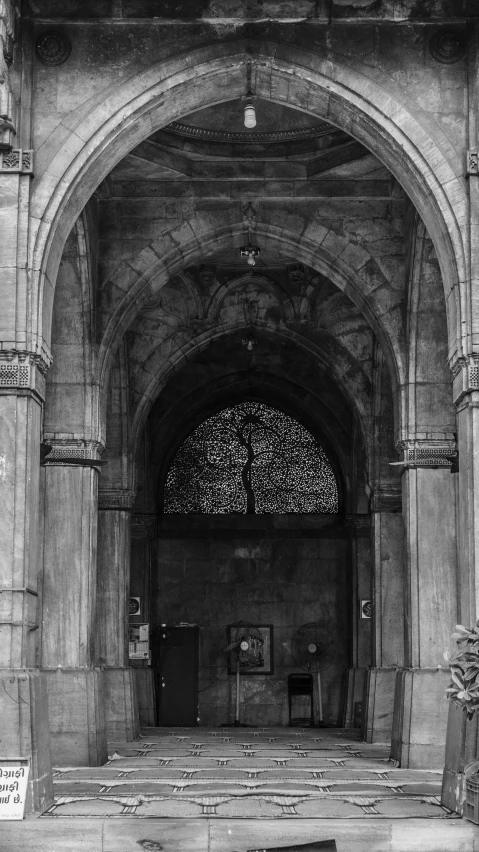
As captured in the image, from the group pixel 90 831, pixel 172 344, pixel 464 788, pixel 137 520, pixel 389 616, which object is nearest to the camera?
pixel 90 831

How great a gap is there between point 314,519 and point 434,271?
29.5 feet

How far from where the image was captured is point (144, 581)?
21578 millimetres

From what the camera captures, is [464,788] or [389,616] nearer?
[464,788]

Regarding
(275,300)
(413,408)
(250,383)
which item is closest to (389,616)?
(413,408)

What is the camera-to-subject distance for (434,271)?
1484cm

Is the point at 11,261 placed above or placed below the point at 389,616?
above

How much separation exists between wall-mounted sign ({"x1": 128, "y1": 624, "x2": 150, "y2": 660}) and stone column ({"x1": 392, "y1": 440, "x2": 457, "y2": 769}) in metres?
7.06

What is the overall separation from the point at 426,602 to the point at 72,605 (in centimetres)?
401

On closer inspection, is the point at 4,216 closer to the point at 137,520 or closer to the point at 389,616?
the point at 389,616

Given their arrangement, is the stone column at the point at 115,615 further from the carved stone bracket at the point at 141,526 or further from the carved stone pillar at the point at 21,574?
→ the carved stone pillar at the point at 21,574

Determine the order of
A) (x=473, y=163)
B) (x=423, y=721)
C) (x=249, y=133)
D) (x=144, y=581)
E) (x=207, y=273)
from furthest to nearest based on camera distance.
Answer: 1. (x=144, y=581)
2. (x=207, y=273)
3. (x=249, y=133)
4. (x=423, y=721)
5. (x=473, y=163)

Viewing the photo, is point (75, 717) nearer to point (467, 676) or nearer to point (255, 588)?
point (467, 676)

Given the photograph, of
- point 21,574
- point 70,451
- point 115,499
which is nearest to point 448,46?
point 21,574

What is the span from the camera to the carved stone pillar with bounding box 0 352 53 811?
32.3 ft
